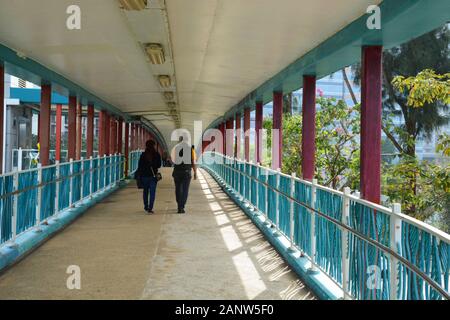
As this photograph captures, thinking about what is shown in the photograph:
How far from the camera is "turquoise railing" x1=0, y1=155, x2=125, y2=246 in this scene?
518 cm

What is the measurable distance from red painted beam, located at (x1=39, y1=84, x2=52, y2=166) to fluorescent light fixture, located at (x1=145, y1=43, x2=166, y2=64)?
2236 mm

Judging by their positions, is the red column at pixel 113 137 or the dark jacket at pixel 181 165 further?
the red column at pixel 113 137

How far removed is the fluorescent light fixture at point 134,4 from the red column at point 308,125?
9.87 feet

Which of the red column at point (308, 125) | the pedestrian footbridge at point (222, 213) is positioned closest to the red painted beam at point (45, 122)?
the pedestrian footbridge at point (222, 213)

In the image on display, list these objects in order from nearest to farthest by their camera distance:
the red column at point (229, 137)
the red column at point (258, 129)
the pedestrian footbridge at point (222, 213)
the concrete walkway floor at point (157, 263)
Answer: the pedestrian footbridge at point (222, 213), the concrete walkway floor at point (157, 263), the red column at point (258, 129), the red column at point (229, 137)

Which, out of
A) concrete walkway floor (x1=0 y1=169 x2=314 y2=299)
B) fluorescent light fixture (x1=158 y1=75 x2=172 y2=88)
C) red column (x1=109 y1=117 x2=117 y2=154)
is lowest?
concrete walkway floor (x1=0 y1=169 x2=314 y2=299)

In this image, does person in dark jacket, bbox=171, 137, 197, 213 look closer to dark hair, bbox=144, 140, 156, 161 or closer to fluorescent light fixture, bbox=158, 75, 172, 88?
dark hair, bbox=144, 140, 156, 161

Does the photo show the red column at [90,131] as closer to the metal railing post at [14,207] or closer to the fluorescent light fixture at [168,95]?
the fluorescent light fixture at [168,95]

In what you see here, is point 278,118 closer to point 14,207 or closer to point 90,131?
point 14,207

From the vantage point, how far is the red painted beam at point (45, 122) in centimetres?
805

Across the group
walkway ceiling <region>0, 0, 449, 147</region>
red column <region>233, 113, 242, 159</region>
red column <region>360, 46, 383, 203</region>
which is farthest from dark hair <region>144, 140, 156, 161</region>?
red column <region>233, 113, 242, 159</region>

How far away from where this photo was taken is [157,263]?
205 inches

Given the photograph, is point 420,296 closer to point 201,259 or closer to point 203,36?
point 201,259
